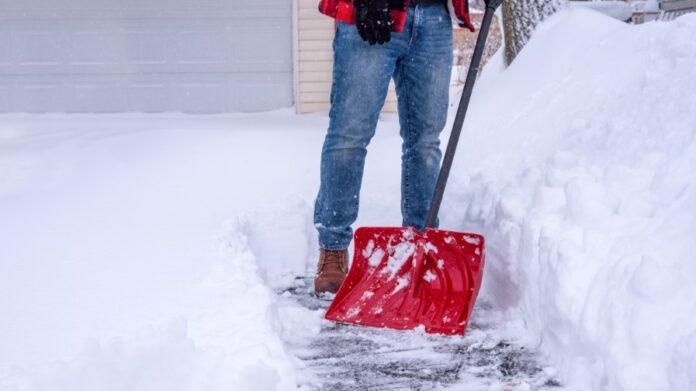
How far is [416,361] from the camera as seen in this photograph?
2619 mm

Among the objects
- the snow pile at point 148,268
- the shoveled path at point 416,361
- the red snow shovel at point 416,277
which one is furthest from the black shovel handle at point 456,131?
the snow pile at point 148,268

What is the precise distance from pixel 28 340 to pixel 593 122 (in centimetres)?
254

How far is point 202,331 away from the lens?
7.95 ft

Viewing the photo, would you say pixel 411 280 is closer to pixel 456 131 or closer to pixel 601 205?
pixel 456 131

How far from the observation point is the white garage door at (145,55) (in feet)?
30.7

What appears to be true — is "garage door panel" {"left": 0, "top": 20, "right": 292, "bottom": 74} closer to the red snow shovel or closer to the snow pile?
the snow pile

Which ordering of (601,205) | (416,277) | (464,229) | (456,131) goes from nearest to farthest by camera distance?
(601,205), (416,277), (456,131), (464,229)

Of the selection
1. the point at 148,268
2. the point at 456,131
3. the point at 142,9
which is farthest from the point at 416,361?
the point at 142,9

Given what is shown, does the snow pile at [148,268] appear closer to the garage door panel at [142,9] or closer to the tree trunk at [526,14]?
the tree trunk at [526,14]

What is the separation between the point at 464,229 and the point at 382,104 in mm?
819

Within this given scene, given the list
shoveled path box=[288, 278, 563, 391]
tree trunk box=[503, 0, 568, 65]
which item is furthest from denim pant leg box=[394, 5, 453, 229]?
tree trunk box=[503, 0, 568, 65]

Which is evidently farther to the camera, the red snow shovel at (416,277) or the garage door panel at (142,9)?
the garage door panel at (142,9)

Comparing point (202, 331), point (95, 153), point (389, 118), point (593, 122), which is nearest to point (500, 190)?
point (593, 122)

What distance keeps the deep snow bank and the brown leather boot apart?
24.5 inches
